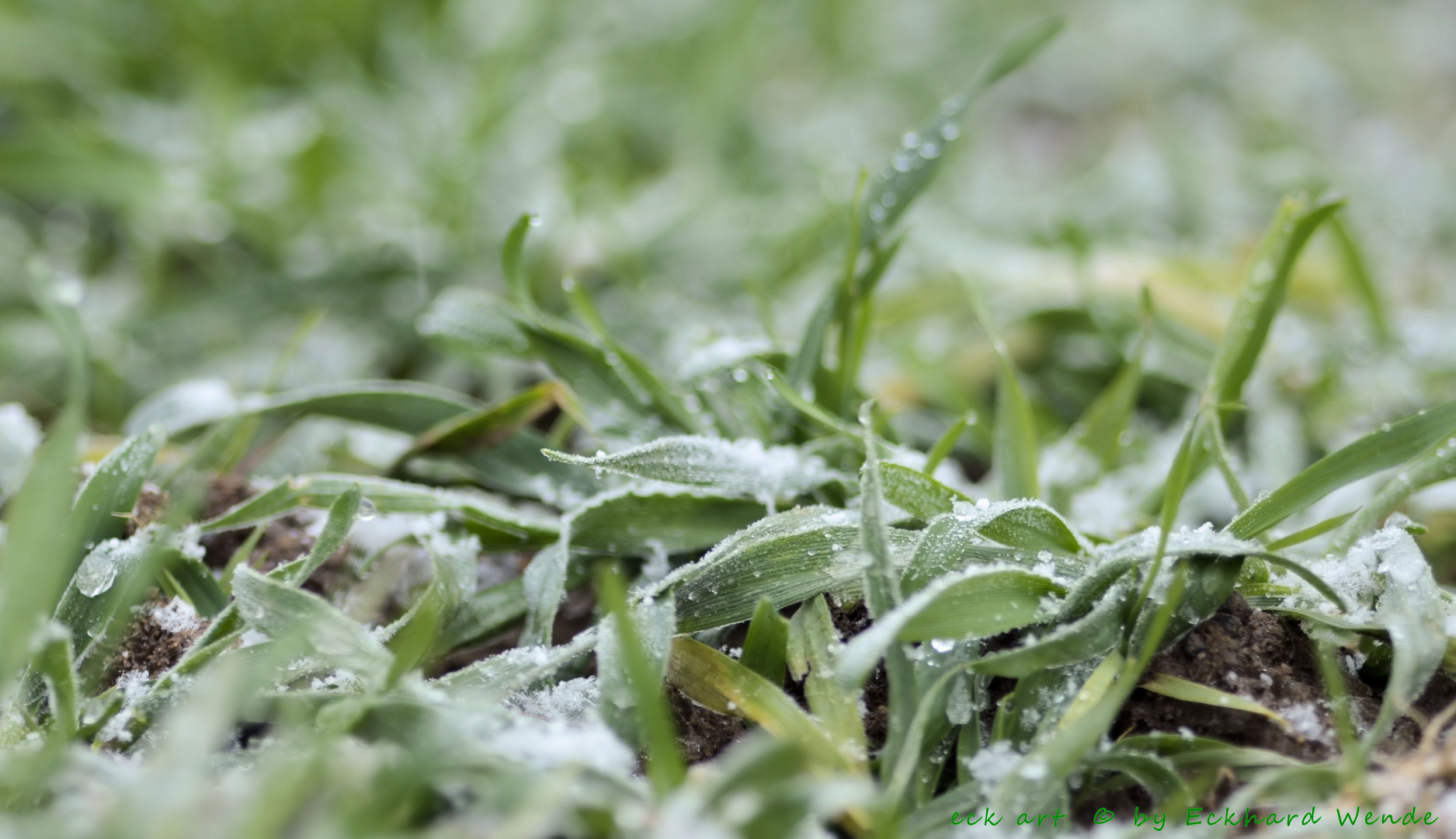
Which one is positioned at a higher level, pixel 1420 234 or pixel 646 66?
pixel 646 66

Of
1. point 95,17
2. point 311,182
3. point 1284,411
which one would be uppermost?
→ point 95,17

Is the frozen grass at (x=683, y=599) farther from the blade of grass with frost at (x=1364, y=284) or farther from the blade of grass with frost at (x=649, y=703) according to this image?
the blade of grass with frost at (x=1364, y=284)

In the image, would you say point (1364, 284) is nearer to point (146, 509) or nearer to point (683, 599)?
point (683, 599)

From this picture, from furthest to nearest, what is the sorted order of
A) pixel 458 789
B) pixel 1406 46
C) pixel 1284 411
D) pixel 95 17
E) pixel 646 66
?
pixel 1406 46 < pixel 646 66 < pixel 95 17 < pixel 1284 411 < pixel 458 789

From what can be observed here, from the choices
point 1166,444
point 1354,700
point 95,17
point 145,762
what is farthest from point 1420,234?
point 95,17

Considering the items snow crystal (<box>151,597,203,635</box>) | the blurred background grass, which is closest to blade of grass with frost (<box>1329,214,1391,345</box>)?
the blurred background grass

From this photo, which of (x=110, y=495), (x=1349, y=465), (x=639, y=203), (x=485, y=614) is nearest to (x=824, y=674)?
(x=485, y=614)

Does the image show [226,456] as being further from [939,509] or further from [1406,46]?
[1406,46]
